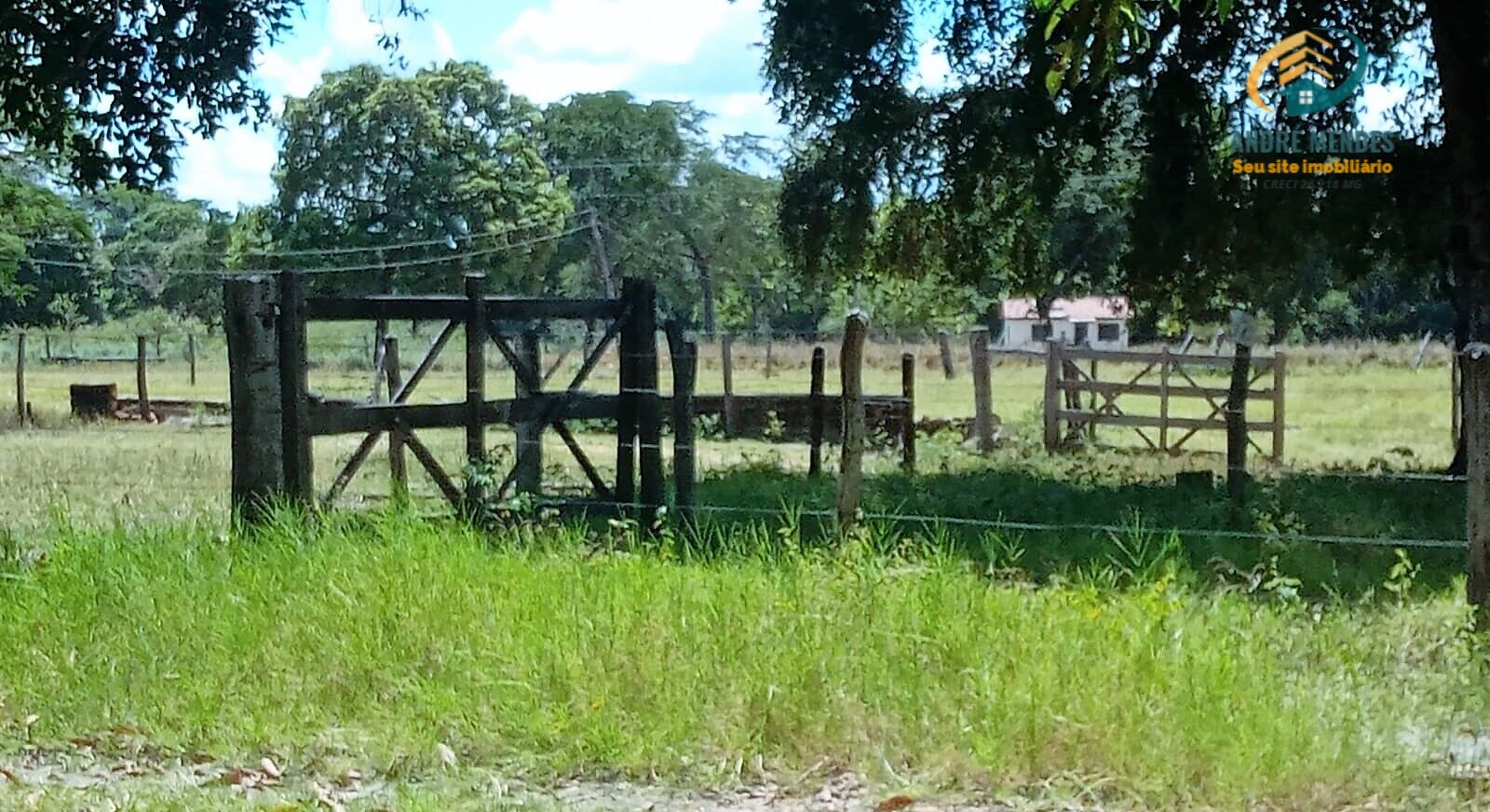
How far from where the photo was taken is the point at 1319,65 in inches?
573

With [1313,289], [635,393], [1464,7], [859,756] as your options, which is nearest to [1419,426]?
[1313,289]

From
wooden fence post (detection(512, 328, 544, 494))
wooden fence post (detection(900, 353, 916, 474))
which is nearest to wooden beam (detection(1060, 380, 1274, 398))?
wooden fence post (detection(900, 353, 916, 474))

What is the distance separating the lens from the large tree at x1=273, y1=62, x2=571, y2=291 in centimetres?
2898

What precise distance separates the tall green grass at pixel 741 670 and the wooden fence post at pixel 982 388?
11833 millimetres

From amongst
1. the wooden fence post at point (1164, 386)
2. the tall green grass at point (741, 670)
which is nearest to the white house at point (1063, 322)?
the wooden fence post at point (1164, 386)

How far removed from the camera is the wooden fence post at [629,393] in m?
11.3

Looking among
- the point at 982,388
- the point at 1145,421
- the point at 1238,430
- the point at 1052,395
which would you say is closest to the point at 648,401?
the point at 1238,430

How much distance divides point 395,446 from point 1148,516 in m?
6.52

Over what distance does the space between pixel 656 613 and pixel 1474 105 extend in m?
10.1

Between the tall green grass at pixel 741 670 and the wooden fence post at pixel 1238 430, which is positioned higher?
the wooden fence post at pixel 1238 430

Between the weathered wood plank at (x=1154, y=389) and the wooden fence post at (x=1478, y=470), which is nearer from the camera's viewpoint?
the wooden fence post at (x=1478, y=470)

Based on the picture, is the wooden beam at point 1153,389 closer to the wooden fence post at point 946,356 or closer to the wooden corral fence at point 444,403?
the wooden fence post at point 946,356

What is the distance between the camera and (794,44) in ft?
53.0

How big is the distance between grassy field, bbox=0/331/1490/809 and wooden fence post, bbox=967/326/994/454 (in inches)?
397
